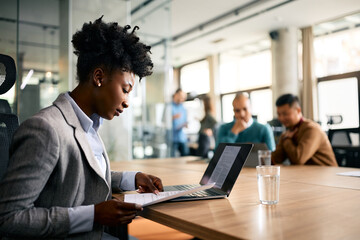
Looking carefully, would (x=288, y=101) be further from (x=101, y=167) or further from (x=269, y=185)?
(x=101, y=167)

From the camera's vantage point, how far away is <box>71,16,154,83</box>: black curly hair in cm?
99

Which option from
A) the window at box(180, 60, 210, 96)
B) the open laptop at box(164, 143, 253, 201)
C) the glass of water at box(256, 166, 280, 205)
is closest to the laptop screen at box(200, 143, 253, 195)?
the open laptop at box(164, 143, 253, 201)

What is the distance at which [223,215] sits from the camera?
825 millimetres

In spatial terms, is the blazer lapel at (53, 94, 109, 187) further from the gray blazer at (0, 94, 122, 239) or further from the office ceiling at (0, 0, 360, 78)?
the office ceiling at (0, 0, 360, 78)

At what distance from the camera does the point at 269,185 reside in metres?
0.95

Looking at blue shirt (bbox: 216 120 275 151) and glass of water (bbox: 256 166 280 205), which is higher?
blue shirt (bbox: 216 120 275 151)

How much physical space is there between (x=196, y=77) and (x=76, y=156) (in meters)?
9.60

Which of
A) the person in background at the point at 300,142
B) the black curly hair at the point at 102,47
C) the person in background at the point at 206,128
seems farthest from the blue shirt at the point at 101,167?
the person in background at the point at 206,128

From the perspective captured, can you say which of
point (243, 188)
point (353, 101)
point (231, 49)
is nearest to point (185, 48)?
point (231, 49)

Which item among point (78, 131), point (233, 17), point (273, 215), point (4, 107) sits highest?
point (233, 17)

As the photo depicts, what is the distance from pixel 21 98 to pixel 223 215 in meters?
2.95

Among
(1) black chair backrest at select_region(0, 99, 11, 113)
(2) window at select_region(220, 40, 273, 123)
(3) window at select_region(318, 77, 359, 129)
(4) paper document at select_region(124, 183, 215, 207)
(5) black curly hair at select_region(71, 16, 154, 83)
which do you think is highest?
(2) window at select_region(220, 40, 273, 123)

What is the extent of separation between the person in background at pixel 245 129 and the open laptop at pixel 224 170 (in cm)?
159

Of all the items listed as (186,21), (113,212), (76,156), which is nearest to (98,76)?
(76,156)
